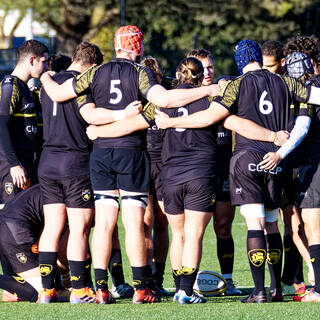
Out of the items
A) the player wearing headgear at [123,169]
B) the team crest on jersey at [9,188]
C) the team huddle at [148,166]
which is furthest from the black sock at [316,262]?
the team crest on jersey at [9,188]

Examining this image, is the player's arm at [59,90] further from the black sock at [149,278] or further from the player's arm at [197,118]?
the black sock at [149,278]

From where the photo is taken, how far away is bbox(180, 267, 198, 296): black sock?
22.8ft

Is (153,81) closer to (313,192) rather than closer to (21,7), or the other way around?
(313,192)

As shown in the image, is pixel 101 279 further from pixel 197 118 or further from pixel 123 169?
pixel 197 118

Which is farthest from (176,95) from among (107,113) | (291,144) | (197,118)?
(291,144)

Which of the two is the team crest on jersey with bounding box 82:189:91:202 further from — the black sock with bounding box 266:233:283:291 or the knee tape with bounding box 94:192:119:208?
the black sock with bounding box 266:233:283:291

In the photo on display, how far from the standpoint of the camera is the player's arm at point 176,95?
22.5 ft

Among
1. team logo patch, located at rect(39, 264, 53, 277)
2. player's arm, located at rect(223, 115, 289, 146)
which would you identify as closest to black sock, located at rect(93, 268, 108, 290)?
team logo patch, located at rect(39, 264, 53, 277)

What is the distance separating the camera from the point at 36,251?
7582 mm

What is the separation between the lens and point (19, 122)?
7.97 meters

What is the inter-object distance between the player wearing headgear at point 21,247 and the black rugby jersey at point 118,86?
996 mm

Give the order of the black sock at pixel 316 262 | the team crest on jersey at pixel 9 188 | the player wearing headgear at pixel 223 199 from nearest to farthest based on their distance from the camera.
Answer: the black sock at pixel 316 262 → the team crest on jersey at pixel 9 188 → the player wearing headgear at pixel 223 199

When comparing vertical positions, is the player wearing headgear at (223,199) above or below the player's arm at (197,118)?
below

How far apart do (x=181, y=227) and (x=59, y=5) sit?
25.7 metres
